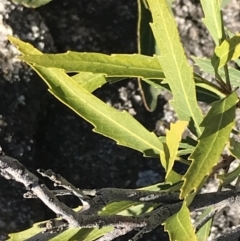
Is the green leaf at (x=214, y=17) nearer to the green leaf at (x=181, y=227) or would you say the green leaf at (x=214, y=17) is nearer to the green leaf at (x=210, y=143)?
the green leaf at (x=210, y=143)

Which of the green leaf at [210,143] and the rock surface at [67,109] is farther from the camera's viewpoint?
the rock surface at [67,109]

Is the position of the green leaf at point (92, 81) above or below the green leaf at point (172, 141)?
above

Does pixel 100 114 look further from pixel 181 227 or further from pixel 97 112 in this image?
pixel 181 227

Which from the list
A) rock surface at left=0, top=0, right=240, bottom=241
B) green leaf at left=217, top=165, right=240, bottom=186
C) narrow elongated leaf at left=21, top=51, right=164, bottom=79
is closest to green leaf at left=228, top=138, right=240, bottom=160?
green leaf at left=217, top=165, right=240, bottom=186

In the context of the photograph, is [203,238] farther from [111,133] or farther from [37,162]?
[37,162]

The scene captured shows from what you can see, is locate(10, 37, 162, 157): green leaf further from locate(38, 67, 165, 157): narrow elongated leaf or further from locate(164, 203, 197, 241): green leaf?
locate(164, 203, 197, 241): green leaf

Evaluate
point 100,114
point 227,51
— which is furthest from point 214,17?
point 100,114

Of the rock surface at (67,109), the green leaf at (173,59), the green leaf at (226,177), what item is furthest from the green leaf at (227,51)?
the rock surface at (67,109)
